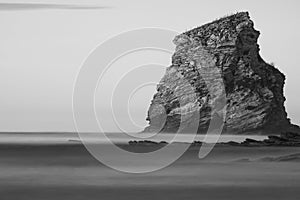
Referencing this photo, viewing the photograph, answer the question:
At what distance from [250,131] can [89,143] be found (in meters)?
46.0

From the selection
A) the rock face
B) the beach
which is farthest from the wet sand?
the rock face

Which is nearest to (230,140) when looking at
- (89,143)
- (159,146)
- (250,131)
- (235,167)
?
(250,131)

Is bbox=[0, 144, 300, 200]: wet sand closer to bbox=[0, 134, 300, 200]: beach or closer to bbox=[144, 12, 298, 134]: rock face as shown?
bbox=[0, 134, 300, 200]: beach

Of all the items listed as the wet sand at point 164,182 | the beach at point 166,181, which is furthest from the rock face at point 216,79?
the wet sand at point 164,182

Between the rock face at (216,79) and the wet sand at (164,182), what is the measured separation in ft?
118

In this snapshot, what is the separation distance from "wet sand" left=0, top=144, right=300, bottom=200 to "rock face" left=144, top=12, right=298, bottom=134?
36.0 meters

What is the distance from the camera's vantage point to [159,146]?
87938 millimetres

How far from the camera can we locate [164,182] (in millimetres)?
42906

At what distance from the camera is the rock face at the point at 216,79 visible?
96.9 m

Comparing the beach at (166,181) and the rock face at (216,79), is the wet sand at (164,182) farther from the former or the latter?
the rock face at (216,79)

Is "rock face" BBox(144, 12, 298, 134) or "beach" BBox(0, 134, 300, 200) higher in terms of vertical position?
"rock face" BBox(144, 12, 298, 134)

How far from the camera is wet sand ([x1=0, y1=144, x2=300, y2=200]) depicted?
35.8 metres

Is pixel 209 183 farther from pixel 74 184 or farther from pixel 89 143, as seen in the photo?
pixel 89 143

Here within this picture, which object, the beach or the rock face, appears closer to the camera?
the beach
